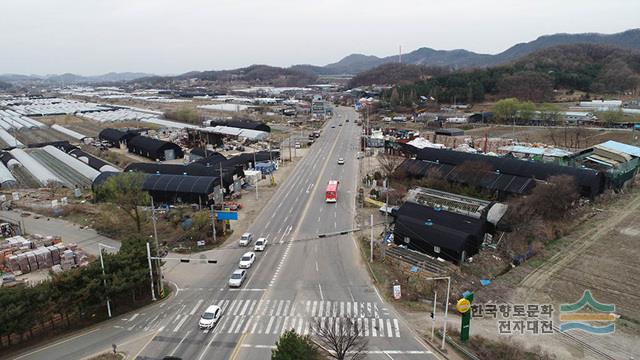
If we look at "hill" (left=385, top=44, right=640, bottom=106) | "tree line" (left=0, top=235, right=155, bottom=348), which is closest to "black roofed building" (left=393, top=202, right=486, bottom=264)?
"tree line" (left=0, top=235, right=155, bottom=348)

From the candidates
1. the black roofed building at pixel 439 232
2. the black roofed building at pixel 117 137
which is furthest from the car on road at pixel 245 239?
the black roofed building at pixel 117 137

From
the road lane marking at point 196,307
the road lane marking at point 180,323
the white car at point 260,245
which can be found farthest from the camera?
the white car at point 260,245

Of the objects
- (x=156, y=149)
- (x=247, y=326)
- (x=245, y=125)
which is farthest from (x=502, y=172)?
(x=245, y=125)

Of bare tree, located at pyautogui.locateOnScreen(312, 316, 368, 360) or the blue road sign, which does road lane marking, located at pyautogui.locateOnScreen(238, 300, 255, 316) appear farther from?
the blue road sign

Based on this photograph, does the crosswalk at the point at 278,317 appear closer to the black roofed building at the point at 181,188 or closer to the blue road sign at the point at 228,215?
the blue road sign at the point at 228,215

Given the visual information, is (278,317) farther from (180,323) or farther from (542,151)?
(542,151)
